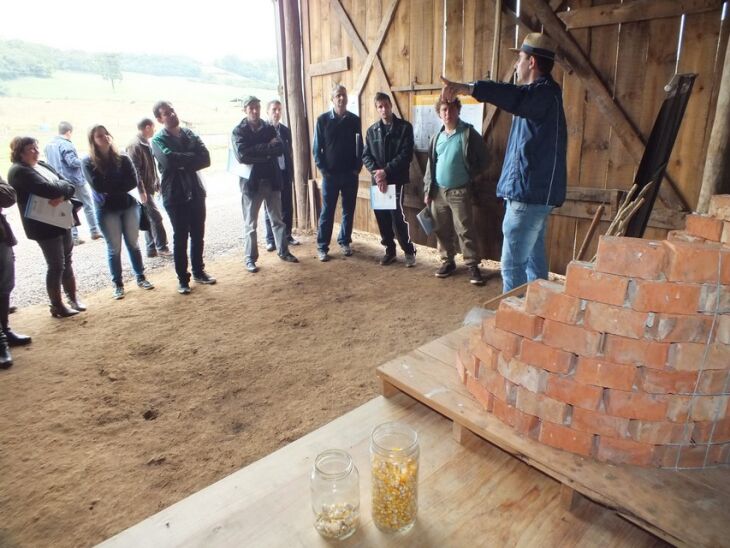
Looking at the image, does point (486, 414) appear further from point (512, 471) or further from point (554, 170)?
point (554, 170)

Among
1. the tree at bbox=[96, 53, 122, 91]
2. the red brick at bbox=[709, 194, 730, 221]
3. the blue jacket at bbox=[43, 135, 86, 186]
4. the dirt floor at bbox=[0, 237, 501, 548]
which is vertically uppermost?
the tree at bbox=[96, 53, 122, 91]

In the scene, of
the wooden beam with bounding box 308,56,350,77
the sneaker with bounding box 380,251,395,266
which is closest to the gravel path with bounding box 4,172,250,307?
the sneaker with bounding box 380,251,395,266

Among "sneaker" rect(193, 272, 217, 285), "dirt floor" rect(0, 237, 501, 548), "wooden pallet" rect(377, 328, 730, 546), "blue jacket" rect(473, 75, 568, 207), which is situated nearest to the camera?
"wooden pallet" rect(377, 328, 730, 546)

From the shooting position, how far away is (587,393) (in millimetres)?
1516

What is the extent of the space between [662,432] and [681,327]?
362 mm

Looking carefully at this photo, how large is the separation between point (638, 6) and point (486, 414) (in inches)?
147

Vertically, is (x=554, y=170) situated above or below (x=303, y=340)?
above

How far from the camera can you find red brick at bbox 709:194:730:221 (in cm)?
165

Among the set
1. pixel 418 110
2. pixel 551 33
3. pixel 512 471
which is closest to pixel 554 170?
pixel 551 33

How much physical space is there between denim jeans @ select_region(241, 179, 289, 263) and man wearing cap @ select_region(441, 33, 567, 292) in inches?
119

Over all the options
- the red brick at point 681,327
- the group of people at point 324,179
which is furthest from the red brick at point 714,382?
the group of people at point 324,179

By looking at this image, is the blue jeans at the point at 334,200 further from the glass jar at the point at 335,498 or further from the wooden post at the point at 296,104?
the glass jar at the point at 335,498

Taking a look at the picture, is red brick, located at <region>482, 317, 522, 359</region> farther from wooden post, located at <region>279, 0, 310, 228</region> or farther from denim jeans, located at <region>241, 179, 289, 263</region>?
wooden post, located at <region>279, 0, 310, 228</region>

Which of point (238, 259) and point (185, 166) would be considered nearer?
point (185, 166)
